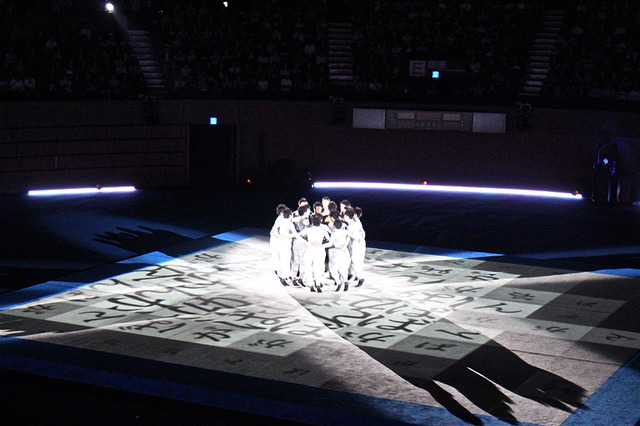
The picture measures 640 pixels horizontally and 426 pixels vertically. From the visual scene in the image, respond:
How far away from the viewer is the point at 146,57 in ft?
89.4

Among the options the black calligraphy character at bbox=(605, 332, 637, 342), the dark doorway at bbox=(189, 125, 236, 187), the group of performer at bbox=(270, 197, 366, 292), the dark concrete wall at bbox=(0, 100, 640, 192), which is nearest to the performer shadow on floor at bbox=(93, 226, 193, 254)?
the group of performer at bbox=(270, 197, 366, 292)

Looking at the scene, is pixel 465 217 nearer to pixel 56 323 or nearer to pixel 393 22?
pixel 393 22

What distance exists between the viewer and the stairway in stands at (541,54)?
2641 centimetres

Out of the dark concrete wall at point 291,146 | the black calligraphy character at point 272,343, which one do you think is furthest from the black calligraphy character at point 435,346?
the dark concrete wall at point 291,146

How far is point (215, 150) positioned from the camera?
26.4 m

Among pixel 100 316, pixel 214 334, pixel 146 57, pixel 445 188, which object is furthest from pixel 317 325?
pixel 146 57

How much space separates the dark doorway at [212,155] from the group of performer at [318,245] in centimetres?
1174

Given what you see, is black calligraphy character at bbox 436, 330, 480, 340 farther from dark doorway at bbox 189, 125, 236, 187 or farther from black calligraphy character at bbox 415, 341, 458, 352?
dark doorway at bbox 189, 125, 236, 187

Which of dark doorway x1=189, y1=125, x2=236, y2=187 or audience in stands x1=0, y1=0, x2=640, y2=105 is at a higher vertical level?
audience in stands x1=0, y1=0, x2=640, y2=105

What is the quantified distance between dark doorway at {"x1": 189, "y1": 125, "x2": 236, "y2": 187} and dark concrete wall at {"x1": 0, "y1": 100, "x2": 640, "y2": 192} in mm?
229

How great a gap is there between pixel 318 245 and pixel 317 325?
7.11ft

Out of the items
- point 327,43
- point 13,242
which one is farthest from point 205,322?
point 327,43

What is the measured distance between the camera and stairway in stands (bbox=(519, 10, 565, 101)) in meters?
26.4

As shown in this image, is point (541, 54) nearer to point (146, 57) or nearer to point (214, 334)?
point (146, 57)
